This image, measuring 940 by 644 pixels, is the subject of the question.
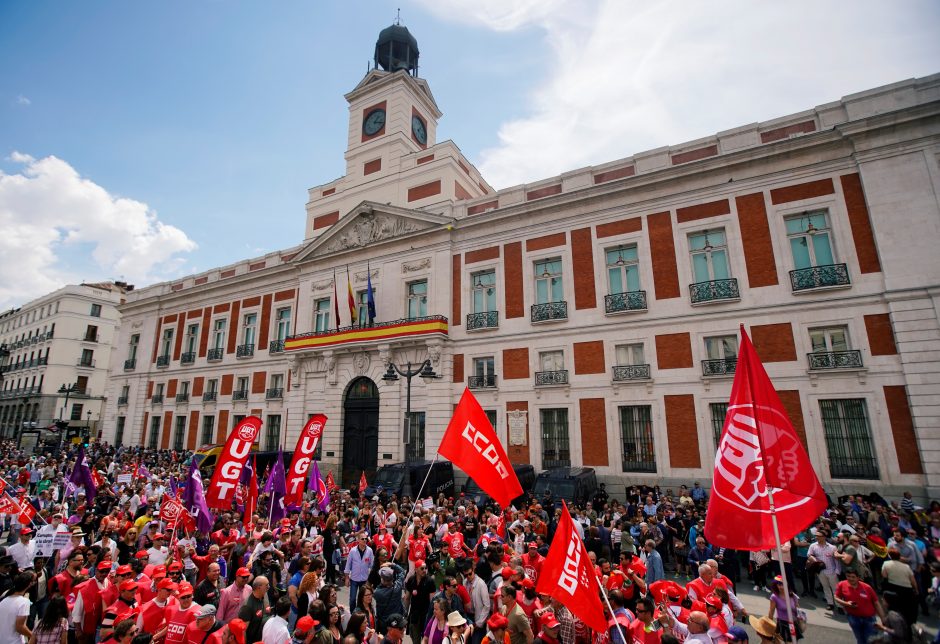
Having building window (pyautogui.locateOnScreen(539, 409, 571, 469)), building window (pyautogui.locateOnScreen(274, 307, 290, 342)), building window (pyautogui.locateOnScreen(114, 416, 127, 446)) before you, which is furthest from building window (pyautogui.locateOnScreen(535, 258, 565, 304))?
building window (pyautogui.locateOnScreen(114, 416, 127, 446))

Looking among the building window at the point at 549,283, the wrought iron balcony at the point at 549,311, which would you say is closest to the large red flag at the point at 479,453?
the wrought iron balcony at the point at 549,311

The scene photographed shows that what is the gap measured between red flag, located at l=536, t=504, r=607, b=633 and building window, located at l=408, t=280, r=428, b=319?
20019mm

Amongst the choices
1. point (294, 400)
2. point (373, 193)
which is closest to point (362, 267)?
point (373, 193)

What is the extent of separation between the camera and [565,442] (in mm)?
20453

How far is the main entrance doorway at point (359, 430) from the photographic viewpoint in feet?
82.0

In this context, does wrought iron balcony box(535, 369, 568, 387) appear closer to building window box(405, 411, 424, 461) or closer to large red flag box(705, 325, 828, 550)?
building window box(405, 411, 424, 461)

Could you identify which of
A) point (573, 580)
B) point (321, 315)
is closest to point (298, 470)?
point (573, 580)

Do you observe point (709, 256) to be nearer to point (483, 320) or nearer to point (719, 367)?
point (719, 367)

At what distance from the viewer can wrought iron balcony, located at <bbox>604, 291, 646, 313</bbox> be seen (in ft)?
65.5

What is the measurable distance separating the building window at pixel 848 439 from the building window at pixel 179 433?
1477 inches

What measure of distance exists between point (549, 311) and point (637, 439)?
6731mm

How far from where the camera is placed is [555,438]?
20.7 meters

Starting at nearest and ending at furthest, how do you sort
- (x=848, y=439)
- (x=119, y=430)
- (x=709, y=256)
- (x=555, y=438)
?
(x=848, y=439), (x=709, y=256), (x=555, y=438), (x=119, y=430)

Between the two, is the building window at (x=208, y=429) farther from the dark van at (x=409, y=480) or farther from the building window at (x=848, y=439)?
the building window at (x=848, y=439)
